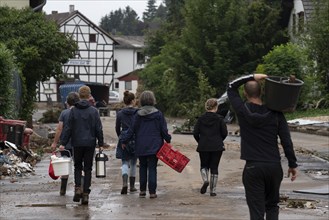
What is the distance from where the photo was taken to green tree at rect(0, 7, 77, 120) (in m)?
27.0

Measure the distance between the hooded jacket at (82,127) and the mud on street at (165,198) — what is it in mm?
941

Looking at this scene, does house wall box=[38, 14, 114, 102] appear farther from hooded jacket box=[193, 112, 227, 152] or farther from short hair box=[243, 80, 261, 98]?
short hair box=[243, 80, 261, 98]

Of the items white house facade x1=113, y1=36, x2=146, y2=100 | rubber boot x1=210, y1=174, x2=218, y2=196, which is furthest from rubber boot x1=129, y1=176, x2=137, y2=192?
white house facade x1=113, y1=36, x2=146, y2=100

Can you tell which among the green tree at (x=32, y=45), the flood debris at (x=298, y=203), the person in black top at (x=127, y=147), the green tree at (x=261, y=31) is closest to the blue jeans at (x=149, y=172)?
the person in black top at (x=127, y=147)

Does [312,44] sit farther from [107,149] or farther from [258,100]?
[258,100]

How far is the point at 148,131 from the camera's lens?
13781 millimetres

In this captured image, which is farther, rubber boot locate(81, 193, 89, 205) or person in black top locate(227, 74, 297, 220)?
rubber boot locate(81, 193, 89, 205)

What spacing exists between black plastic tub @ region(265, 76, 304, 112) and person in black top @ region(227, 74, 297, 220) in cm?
13

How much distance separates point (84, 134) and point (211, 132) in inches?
90.2

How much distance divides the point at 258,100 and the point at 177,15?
6115cm

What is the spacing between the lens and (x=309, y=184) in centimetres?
1597

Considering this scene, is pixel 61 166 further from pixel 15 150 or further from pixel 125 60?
pixel 125 60

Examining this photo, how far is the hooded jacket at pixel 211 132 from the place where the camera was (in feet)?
46.9

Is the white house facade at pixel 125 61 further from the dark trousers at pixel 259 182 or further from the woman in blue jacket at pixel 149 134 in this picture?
the dark trousers at pixel 259 182
